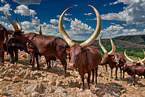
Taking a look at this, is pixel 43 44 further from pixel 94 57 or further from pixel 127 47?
pixel 127 47

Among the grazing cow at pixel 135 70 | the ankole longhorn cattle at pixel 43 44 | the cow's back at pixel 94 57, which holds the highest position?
the ankole longhorn cattle at pixel 43 44

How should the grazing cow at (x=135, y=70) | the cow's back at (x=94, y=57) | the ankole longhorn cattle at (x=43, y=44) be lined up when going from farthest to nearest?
the grazing cow at (x=135, y=70) < the ankole longhorn cattle at (x=43, y=44) < the cow's back at (x=94, y=57)

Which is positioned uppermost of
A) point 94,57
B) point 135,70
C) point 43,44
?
point 43,44

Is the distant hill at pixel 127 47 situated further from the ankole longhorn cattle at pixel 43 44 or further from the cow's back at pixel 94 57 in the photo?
the ankole longhorn cattle at pixel 43 44

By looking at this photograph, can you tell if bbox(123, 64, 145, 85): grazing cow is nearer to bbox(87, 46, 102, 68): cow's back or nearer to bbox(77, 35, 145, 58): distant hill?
bbox(87, 46, 102, 68): cow's back

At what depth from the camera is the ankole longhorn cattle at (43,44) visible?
4.84 metres

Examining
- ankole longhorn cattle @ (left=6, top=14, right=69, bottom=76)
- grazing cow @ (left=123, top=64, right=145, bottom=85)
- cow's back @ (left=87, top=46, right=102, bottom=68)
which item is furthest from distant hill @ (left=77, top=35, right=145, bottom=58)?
ankole longhorn cattle @ (left=6, top=14, right=69, bottom=76)

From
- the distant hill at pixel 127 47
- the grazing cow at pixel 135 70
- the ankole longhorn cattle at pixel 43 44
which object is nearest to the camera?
the ankole longhorn cattle at pixel 43 44

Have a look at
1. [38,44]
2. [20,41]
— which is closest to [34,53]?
[38,44]

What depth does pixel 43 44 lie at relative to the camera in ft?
16.6

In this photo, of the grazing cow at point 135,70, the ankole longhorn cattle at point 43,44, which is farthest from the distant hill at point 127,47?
the ankole longhorn cattle at point 43,44

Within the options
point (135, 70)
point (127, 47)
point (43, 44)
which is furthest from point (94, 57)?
point (127, 47)

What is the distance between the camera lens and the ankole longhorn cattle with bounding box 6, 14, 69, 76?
4844 mm

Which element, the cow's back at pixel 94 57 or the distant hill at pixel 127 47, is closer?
the cow's back at pixel 94 57
